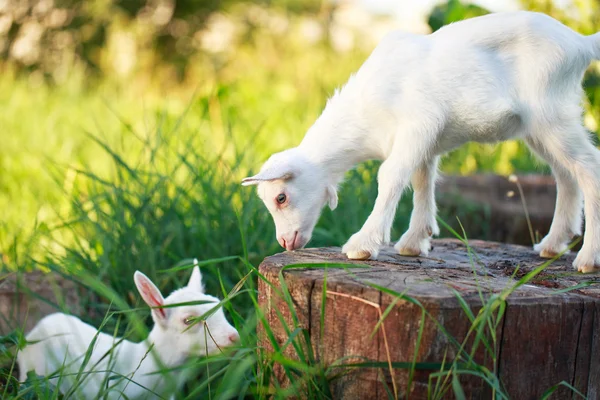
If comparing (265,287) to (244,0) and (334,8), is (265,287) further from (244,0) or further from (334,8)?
(244,0)

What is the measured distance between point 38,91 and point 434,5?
555 cm

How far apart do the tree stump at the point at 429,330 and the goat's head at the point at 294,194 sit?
38 centimetres

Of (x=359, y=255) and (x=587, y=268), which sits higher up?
(x=359, y=255)

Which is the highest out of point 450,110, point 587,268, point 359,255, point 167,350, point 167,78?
point 167,78

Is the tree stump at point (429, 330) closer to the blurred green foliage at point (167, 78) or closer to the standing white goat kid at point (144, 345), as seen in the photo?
the standing white goat kid at point (144, 345)

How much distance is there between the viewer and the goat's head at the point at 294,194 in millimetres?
2574

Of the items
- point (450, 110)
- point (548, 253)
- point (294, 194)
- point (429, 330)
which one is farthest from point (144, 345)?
point (548, 253)

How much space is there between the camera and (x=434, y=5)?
5.14 m

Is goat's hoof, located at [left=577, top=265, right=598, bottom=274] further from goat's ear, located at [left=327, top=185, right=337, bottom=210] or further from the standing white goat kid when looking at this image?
the standing white goat kid

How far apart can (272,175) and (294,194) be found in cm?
14

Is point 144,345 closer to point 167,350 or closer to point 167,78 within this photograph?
point 167,350

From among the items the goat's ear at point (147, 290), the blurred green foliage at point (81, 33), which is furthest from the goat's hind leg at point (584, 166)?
the blurred green foliage at point (81, 33)

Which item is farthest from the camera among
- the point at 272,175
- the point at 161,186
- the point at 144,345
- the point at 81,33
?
the point at 81,33

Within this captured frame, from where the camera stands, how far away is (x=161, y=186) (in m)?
3.74
